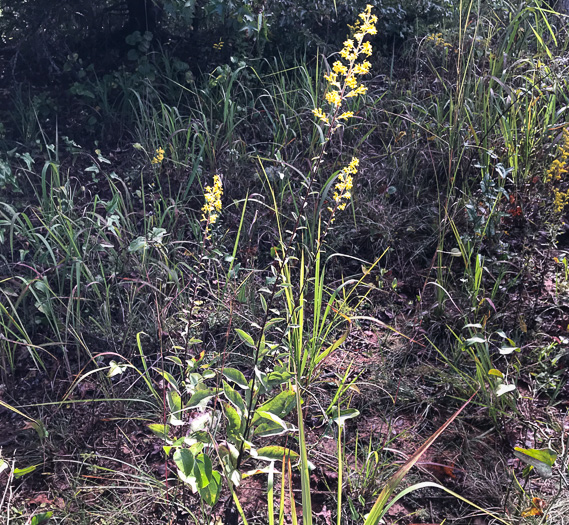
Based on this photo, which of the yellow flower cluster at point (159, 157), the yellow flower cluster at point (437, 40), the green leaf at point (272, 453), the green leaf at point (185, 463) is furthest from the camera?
the yellow flower cluster at point (437, 40)

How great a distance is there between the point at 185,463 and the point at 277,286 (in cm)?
93

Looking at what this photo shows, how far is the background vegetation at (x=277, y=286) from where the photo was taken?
160 centimetres

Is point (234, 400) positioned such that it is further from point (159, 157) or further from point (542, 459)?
point (159, 157)

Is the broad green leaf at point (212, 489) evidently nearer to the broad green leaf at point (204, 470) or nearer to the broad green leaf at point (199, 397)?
the broad green leaf at point (204, 470)

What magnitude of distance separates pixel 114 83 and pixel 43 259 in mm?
1841

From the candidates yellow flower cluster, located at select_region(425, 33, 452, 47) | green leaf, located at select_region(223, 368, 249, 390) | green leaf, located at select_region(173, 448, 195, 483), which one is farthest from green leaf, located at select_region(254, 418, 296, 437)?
yellow flower cluster, located at select_region(425, 33, 452, 47)

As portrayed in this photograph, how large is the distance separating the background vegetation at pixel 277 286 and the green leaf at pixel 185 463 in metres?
0.01

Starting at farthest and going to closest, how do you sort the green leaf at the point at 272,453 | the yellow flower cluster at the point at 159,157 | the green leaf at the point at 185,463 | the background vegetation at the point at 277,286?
the yellow flower cluster at the point at 159,157, the background vegetation at the point at 277,286, the green leaf at the point at 272,453, the green leaf at the point at 185,463

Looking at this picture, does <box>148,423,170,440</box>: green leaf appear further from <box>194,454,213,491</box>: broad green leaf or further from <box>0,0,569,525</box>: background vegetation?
<box>194,454,213,491</box>: broad green leaf

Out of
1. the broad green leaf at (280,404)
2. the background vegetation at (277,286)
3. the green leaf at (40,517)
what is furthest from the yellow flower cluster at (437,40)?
the green leaf at (40,517)

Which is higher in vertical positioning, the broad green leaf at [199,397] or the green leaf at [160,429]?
the broad green leaf at [199,397]

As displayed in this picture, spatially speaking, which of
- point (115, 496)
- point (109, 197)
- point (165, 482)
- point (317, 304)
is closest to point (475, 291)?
point (317, 304)

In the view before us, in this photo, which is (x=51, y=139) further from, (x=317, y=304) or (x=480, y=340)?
(x=480, y=340)

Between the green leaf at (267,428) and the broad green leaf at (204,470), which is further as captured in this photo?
the green leaf at (267,428)
